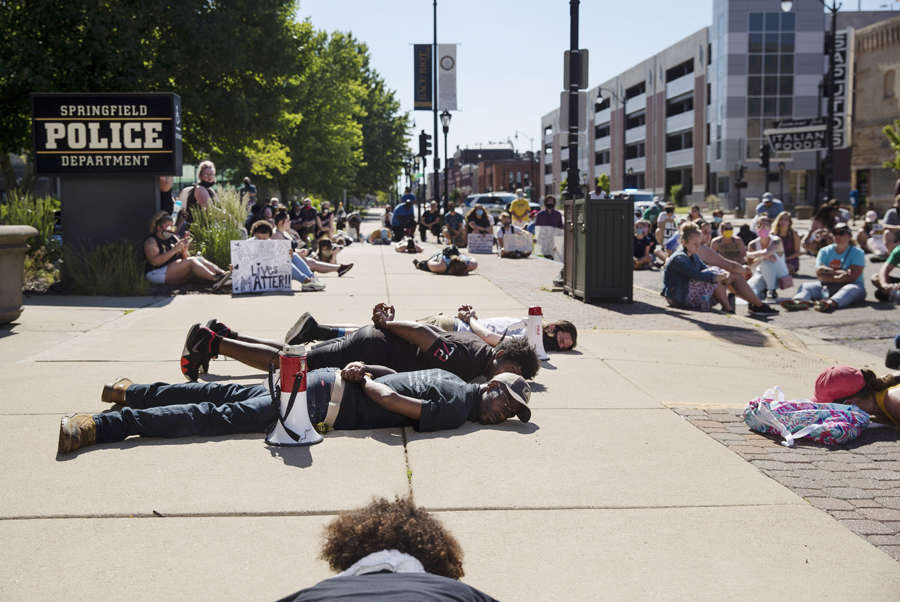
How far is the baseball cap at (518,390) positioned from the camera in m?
5.70

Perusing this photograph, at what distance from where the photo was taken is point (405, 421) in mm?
5766

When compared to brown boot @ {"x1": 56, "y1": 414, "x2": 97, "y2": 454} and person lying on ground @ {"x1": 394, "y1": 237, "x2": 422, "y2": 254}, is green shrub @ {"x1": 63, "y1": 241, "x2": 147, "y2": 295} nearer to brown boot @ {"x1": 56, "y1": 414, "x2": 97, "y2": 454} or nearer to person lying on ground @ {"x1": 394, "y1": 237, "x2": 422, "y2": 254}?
brown boot @ {"x1": 56, "y1": 414, "x2": 97, "y2": 454}

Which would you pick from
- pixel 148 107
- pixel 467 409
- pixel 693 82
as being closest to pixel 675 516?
pixel 467 409

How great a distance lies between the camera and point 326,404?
5.51 m

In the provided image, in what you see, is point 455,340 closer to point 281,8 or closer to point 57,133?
point 57,133

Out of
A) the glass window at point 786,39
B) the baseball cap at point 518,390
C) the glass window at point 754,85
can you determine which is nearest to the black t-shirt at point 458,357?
the baseball cap at point 518,390

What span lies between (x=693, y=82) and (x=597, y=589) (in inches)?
3140

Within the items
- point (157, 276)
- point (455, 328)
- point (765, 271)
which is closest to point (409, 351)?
point (455, 328)

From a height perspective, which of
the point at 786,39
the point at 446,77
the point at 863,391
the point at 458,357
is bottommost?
the point at 863,391

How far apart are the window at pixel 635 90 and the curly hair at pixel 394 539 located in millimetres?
91976

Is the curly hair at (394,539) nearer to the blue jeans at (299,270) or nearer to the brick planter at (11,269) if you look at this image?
the brick planter at (11,269)

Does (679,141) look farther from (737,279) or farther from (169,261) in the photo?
(169,261)

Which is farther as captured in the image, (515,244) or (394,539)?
(515,244)

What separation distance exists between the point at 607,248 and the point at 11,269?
25.5ft
